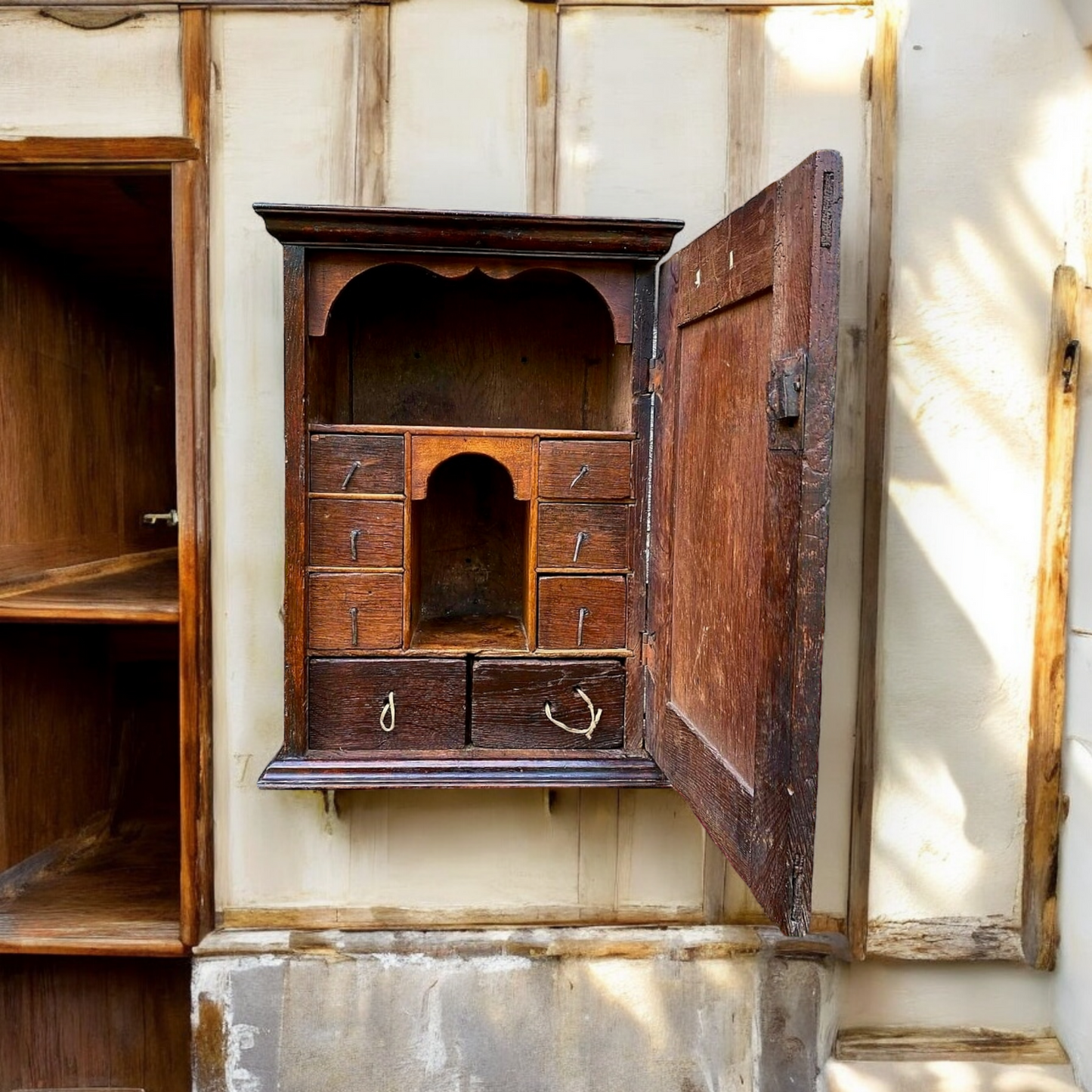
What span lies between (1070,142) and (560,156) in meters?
0.94

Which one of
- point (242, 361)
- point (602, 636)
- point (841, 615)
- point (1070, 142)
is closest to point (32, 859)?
point (242, 361)

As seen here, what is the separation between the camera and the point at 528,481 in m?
1.24

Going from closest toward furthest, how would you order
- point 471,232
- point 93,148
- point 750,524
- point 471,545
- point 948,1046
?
1. point 750,524
2. point 471,232
3. point 93,148
4. point 948,1046
5. point 471,545

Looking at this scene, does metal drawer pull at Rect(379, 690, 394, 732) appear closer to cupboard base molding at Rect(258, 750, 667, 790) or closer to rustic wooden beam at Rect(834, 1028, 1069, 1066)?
cupboard base molding at Rect(258, 750, 667, 790)

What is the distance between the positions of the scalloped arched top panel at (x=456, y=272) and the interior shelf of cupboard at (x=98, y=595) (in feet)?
2.09

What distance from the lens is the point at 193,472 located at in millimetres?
1385

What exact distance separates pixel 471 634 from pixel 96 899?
1.00m

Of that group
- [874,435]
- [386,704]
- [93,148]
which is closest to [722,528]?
[874,435]

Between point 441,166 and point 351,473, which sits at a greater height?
point 441,166

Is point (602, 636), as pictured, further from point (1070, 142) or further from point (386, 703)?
point (1070, 142)

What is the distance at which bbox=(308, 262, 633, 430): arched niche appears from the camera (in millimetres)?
1498

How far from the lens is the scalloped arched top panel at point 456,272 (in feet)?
3.95

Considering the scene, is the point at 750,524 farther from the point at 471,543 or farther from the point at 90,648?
the point at 90,648

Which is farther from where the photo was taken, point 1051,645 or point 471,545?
point 471,545
